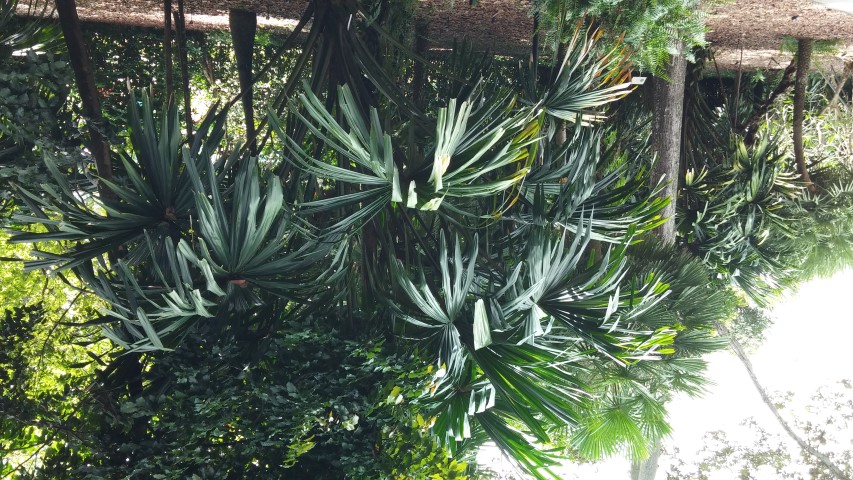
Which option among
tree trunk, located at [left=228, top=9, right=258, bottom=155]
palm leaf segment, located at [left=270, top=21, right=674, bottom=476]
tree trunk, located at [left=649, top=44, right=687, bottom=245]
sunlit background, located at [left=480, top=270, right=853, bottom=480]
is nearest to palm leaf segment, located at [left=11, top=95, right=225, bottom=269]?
palm leaf segment, located at [left=270, top=21, right=674, bottom=476]

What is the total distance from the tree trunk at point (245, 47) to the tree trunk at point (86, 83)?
79cm

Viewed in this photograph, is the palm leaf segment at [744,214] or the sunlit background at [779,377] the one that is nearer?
the palm leaf segment at [744,214]

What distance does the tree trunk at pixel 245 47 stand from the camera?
3398 millimetres

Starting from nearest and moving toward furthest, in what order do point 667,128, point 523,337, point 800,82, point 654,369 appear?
point 523,337, point 654,369, point 667,128, point 800,82

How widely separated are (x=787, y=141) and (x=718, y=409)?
4940 mm

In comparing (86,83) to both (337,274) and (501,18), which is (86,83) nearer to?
(337,274)

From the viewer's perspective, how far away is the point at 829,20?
4.78 metres

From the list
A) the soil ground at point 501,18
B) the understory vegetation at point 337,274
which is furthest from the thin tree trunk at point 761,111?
the understory vegetation at point 337,274

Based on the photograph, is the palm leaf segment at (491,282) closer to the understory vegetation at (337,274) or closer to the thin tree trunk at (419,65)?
the understory vegetation at (337,274)

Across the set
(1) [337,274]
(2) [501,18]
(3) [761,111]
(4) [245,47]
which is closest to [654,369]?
(1) [337,274]

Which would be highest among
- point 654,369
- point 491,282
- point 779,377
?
point 491,282

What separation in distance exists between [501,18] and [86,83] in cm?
306

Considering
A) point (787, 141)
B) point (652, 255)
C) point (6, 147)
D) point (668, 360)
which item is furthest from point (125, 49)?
point (787, 141)

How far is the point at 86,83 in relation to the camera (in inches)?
102
